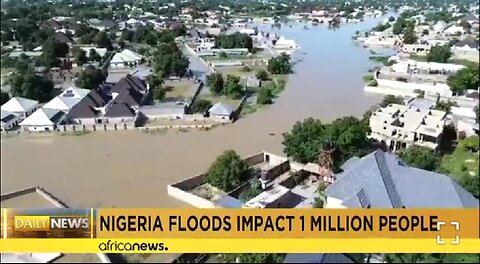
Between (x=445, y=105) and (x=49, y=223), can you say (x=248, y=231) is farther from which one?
(x=445, y=105)

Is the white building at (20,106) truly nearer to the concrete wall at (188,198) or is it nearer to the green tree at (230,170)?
the concrete wall at (188,198)

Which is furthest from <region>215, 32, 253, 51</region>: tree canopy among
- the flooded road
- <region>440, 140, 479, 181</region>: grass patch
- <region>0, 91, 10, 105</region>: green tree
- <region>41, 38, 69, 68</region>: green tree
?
<region>0, 91, 10, 105</region>: green tree

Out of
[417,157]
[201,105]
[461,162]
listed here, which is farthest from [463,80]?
[201,105]

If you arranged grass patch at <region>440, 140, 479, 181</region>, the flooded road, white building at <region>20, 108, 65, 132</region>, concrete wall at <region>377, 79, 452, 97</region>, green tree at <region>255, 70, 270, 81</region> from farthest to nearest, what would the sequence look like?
concrete wall at <region>377, 79, 452, 97</region>, white building at <region>20, 108, 65, 132</region>, grass patch at <region>440, 140, 479, 181</region>, green tree at <region>255, 70, 270, 81</region>, the flooded road

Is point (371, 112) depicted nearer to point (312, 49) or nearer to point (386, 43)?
point (312, 49)

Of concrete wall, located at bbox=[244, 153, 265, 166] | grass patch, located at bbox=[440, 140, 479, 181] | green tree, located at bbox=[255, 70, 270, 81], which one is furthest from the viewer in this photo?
grass patch, located at bbox=[440, 140, 479, 181]

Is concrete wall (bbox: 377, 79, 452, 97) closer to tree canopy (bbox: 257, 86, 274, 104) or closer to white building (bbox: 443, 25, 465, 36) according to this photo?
white building (bbox: 443, 25, 465, 36)
